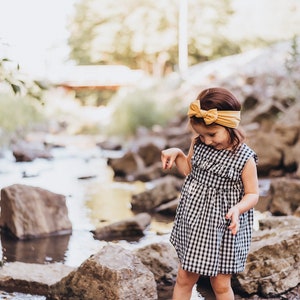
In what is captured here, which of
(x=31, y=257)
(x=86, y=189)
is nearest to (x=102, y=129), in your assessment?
(x=86, y=189)

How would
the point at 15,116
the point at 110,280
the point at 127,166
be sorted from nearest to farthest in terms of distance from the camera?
1. the point at 110,280
2. the point at 127,166
3. the point at 15,116

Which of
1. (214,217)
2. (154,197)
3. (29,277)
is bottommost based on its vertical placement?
(154,197)

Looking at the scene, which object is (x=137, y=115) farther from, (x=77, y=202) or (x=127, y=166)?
(x=77, y=202)

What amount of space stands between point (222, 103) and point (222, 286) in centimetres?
83

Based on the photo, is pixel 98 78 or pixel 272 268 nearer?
pixel 272 268

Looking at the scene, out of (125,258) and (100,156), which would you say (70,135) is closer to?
(100,156)

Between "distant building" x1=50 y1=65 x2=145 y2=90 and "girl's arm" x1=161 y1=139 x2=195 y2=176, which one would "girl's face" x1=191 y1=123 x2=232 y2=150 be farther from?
"distant building" x1=50 y1=65 x2=145 y2=90

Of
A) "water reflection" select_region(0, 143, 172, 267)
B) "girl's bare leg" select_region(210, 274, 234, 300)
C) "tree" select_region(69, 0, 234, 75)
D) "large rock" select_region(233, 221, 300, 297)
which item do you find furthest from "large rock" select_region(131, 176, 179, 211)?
"tree" select_region(69, 0, 234, 75)

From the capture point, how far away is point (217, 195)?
2969 mm

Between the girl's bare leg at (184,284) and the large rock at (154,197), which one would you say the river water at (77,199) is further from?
the girl's bare leg at (184,284)

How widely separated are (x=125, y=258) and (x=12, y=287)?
74 cm

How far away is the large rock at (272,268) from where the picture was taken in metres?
3.71

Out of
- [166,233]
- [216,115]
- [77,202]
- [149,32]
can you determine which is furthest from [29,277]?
[149,32]

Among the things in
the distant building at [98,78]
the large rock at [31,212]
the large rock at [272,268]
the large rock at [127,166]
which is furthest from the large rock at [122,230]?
the distant building at [98,78]
